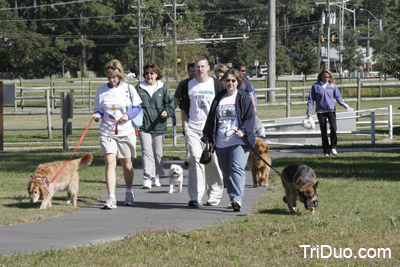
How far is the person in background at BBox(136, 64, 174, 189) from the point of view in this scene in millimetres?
11742

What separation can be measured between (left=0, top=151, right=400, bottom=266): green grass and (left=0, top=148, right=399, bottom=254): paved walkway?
1.11 ft

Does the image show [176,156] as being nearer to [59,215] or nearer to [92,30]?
[59,215]

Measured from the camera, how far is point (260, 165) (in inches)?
458

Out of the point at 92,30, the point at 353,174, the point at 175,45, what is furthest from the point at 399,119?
the point at 92,30

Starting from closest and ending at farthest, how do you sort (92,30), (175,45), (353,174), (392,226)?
(392,226) → (353,174) → (175,45) → (92,30)

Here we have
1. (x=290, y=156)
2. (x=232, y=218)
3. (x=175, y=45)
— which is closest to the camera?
(x=232, y=218)

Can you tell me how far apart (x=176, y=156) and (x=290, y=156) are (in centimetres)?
267

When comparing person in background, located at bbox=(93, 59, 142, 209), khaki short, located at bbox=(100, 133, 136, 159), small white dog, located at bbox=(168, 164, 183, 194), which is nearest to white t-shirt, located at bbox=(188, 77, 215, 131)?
person in background, located at bbox=(93, 59, 142, 209)

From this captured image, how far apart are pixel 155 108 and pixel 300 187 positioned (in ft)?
13.2

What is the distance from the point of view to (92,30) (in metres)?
98.6

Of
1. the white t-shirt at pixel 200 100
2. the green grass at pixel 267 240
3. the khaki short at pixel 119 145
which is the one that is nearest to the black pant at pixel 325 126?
the green grass at pixel 267 240

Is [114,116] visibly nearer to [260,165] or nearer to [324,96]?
[260,165]

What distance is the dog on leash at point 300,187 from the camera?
332 inches

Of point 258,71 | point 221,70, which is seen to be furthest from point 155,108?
point 258,71
